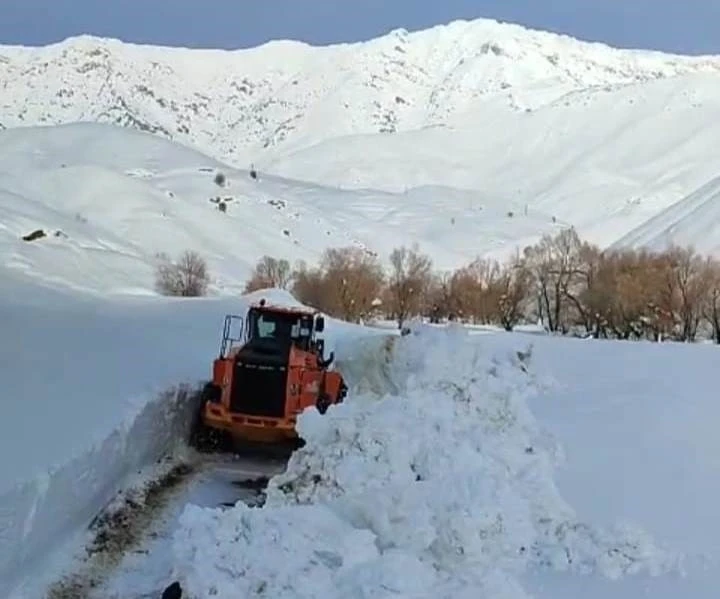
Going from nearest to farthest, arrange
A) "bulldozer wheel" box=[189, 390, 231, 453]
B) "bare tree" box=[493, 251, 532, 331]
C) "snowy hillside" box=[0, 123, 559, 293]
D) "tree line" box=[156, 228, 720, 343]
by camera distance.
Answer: "bulldozer wheel" box=[189, 390, 231, 453], "tree line" box=[156, 228, 720, 343], "snowy hillside" box=[0, 123, 559, 293], "bare tree" box=[493, 251, 532, 331]

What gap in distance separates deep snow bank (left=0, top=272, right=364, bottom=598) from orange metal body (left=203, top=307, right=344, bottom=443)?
2.09ft

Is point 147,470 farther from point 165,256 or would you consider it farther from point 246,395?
point 165,256

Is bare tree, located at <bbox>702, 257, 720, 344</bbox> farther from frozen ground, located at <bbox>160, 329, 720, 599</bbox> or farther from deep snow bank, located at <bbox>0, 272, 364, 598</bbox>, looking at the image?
frozen ground, located at <bbox>160, 329, 720, 599</bbox>

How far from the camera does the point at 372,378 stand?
65.7ft

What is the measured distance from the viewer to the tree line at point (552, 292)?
252ft

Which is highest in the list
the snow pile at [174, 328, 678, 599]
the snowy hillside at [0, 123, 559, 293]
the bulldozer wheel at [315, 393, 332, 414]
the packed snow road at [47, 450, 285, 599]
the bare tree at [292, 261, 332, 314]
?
the snowy hillside at [0, 123, 559, 293]

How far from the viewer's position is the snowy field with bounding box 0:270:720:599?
8602mm

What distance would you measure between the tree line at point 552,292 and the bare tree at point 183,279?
3279 mm

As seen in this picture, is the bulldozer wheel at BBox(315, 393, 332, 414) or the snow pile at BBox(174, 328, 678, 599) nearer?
the snow pile at BBox(174, 328, 678, 599)

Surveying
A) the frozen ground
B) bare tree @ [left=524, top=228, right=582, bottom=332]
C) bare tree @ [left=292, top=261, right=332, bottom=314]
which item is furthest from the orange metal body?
bare tree @ [left=292, top=261, right=332, bottom=314]

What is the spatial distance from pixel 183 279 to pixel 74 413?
→ 266ft

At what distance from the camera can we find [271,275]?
10806 cm

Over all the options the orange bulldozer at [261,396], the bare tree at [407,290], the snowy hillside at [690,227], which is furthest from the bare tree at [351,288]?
the orange bulldozer at [261,396]

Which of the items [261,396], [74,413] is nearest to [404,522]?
[74,413]
